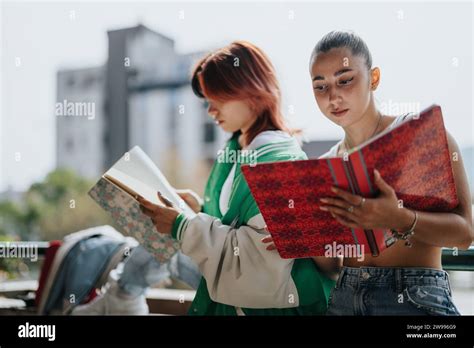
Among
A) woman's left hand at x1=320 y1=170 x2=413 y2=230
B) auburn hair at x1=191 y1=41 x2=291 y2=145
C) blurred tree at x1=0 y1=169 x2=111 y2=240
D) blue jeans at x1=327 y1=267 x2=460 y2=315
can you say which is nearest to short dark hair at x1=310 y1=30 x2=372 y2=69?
auburn hair at x1=191 y1=41 x2=291 y2=145

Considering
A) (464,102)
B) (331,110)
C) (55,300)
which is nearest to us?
(331,110)

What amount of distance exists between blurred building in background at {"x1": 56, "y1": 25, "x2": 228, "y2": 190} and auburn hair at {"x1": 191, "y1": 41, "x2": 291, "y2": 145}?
13 cm

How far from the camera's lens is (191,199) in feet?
5.60

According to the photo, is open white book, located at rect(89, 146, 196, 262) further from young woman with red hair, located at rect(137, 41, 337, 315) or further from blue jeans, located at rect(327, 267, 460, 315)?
blue jeans, located at rect(327, 267, 460, 315)

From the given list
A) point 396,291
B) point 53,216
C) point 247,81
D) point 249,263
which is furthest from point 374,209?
point 53,216

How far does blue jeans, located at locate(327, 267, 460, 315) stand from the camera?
50.2 inches

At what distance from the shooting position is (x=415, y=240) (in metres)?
1.30

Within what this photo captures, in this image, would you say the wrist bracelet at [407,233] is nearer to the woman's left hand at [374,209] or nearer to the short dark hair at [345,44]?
the woman's left hand at [374,209]

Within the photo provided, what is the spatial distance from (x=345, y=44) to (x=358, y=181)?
0.35 meters

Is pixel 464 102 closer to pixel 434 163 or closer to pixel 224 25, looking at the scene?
pixel 434 163

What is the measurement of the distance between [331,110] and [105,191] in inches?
24.4

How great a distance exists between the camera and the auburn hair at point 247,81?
1.54 metres

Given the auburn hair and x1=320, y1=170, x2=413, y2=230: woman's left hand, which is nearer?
x1=320, y1=170, x2=413, y2=230: woman's left hand

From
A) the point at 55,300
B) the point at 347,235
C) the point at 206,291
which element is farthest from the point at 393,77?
the point at 55,300
